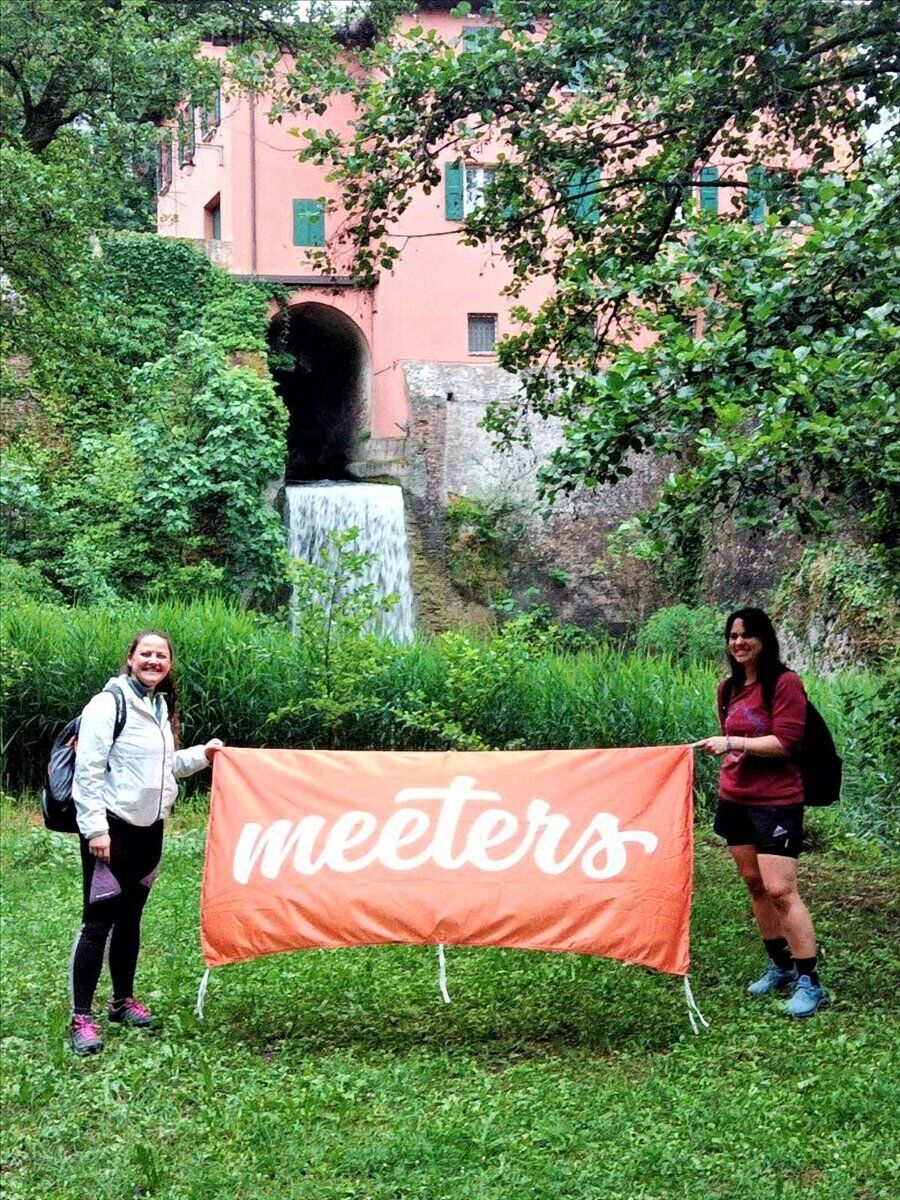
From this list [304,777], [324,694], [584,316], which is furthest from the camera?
[324,694]

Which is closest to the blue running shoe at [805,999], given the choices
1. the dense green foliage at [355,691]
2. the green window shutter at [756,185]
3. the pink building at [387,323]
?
the green window shutter at [756,185]

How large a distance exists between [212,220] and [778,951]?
94.3ft

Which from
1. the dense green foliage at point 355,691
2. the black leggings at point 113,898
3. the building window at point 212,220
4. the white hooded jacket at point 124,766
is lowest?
the dense green foliage at point 355,691

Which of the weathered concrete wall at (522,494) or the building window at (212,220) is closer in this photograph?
the weathered concrete wall at (522,494)

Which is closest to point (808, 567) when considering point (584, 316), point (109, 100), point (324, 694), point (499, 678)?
point (499, 678)

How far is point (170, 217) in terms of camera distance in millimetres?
26391

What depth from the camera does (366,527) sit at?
1022 inches

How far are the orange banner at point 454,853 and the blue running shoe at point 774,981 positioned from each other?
926 mm

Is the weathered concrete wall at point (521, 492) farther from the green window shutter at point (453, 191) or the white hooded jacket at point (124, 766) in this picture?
the white hooded jacket at point (124, 766)

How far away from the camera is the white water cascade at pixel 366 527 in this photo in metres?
25.6

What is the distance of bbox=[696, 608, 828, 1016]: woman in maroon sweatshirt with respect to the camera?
19.8 feet

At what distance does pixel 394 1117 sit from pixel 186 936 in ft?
11.3

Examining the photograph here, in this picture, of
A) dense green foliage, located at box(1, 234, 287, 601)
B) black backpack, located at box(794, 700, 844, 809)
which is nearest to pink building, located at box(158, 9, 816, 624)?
dense green foliage, located at box(1, 234, 287, 601)

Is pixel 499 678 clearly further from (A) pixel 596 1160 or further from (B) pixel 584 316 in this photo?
(A) pixel 596 1160
